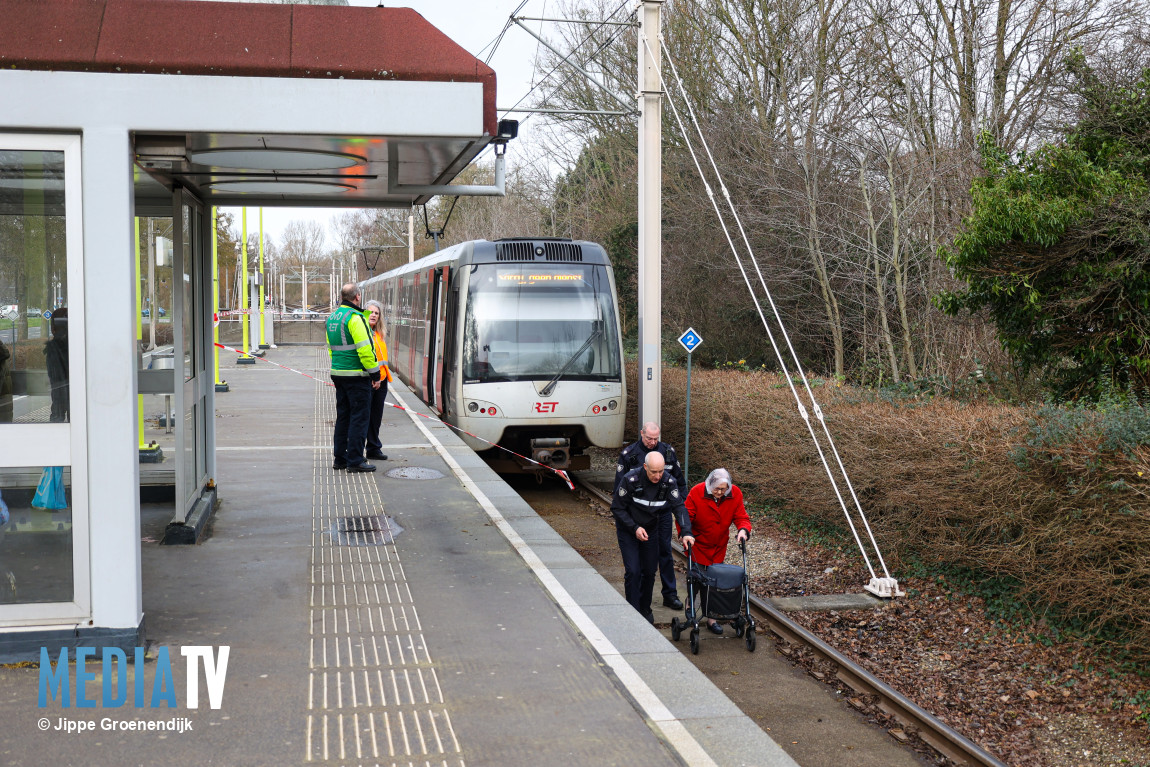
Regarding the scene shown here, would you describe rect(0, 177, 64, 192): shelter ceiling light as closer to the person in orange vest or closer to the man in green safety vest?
the man in green safety vest

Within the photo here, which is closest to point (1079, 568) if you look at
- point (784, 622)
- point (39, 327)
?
point (784, 622)

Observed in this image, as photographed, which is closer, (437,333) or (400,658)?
(400,658)

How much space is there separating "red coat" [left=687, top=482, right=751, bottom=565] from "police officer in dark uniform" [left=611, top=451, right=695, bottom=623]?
177mm

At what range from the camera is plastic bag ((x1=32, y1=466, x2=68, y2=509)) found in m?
5.54

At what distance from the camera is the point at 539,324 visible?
1434 centimetres

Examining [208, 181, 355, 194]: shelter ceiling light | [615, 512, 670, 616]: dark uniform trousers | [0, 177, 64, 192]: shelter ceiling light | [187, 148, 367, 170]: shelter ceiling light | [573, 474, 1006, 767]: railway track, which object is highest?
[208, 181, 355, 194]: shelter ceiling light

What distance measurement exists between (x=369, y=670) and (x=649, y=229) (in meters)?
9.96

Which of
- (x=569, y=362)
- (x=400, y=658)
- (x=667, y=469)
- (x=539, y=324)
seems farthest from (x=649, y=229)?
(x=400, y=658)

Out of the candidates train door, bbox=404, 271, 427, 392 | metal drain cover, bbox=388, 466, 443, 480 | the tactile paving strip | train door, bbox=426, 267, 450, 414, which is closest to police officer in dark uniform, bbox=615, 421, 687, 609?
the tactile paving strip

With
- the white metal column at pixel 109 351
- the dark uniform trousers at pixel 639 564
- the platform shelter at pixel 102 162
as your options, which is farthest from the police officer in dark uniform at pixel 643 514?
the white metal column at pixel 109 351

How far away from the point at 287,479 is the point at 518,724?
714cm

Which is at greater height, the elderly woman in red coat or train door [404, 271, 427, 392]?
train door [404, 271, 427, 392]

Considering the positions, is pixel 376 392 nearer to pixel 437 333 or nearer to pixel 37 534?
pixel 437 333

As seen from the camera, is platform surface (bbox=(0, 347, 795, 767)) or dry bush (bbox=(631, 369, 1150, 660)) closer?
platform surface (bbox=(0, 347, 795, 767))
